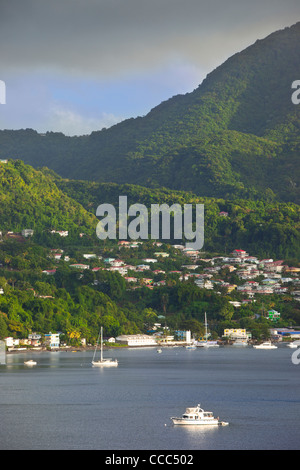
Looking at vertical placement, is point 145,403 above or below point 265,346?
above

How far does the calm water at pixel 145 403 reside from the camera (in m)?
36.3

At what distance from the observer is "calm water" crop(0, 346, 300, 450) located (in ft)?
119

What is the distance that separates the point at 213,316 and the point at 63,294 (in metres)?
17.9

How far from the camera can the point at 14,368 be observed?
67250 mm

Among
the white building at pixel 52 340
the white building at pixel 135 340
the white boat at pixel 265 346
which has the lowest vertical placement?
the white boat at pixel 265 346

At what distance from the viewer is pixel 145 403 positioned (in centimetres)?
4731

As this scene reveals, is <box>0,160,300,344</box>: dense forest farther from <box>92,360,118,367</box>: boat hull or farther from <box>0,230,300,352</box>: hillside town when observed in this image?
<box>92,360,118,367</box>: boat hull

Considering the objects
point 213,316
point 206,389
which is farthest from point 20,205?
point 206,389

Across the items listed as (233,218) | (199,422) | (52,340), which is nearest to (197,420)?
(199,422)

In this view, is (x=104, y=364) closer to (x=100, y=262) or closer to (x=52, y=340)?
(x=52, y=340)

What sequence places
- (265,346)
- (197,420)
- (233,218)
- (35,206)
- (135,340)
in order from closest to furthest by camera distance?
(197,420)
(135,340)
(265,346)
(35,206)
(233,218)

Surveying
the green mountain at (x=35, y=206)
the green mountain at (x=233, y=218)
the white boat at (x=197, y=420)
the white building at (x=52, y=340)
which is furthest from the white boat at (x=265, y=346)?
the white boat at (x=197, y=420)

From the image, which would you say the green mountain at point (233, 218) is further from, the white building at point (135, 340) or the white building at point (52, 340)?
the white building at point (52, 340)
